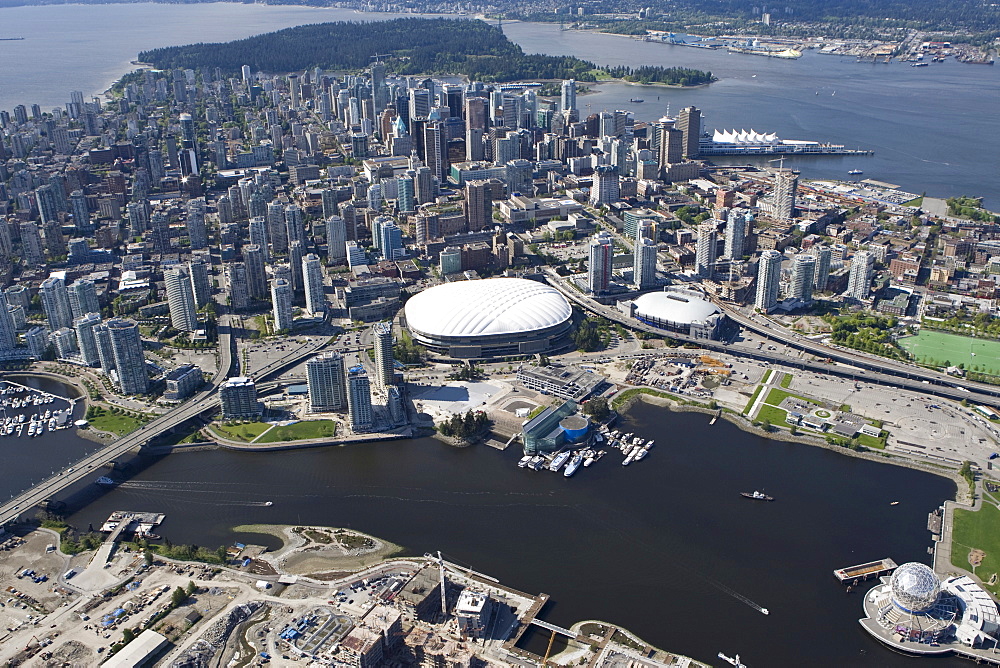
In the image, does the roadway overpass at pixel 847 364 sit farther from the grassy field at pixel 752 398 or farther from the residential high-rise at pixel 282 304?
the residential high-rise at pixel 282 304

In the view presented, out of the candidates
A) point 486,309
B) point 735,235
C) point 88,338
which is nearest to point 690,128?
point 735,235

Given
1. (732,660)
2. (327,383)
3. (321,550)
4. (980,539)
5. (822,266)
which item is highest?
(822,266)

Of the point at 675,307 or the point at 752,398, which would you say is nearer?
the point at 752,398

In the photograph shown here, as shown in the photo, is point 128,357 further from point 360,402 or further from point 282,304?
point 360,402

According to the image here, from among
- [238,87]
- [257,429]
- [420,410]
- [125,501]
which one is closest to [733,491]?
[420,410]

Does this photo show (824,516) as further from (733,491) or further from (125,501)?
(125,501)
